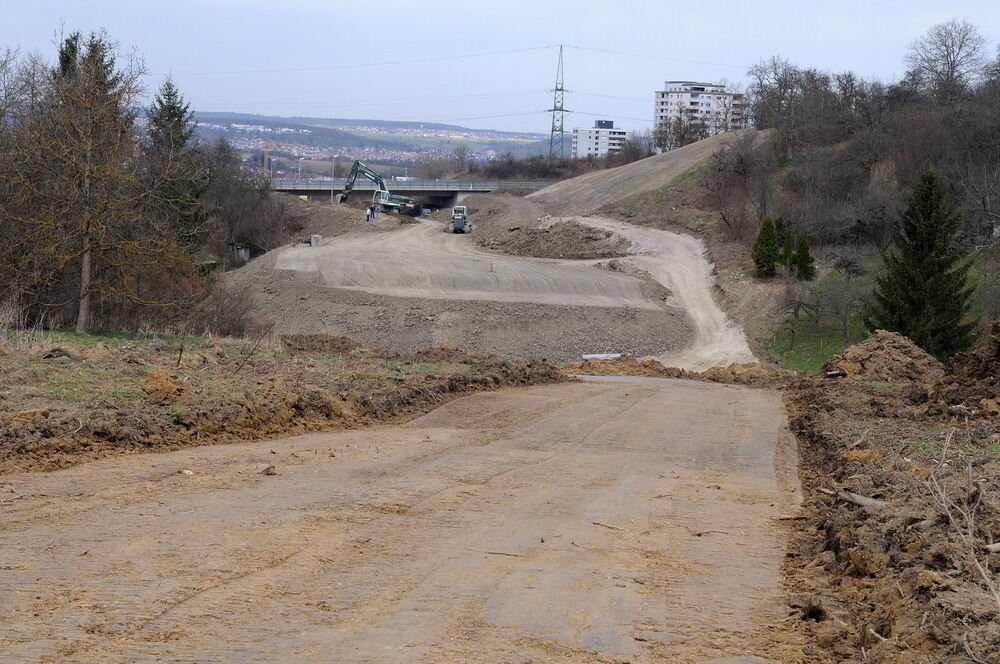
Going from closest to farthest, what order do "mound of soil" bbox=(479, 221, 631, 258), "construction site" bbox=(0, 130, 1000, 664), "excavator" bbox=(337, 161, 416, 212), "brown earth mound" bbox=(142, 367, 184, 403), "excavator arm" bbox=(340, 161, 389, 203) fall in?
"construction site" bbox=(0, 130, 1000, 664) < "brown earth mound" bbox=(142, 367, 184, 403) < "mound of soil" bbox=(479, 221, 631, 258) < "excavator" bbox=(337, 161, 416, 212) < "excavator arm" bbox=(340, 161, 389, 203)

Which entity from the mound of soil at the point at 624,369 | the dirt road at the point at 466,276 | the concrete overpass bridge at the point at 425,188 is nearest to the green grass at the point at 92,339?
the mound of soil at the point at 624,369

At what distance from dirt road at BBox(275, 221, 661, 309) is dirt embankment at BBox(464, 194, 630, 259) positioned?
94.4 inches

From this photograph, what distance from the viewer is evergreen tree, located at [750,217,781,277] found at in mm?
51594

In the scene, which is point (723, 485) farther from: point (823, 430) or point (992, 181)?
point (992, 181)

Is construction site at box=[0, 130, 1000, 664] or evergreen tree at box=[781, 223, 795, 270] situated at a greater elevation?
evergreen tree at box=[781, 223, 795, 270]

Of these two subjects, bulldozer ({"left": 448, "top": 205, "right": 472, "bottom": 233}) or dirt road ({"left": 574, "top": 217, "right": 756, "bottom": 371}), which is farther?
bulldozer ({"left": 448, "top": 205, "right": 472, "bottom": 233})

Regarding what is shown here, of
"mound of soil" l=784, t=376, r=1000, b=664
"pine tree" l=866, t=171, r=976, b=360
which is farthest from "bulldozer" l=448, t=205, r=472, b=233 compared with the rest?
"mound of soil" l=784, t=376, r=1000, b=664

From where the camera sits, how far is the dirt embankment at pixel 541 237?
62219 millimetres

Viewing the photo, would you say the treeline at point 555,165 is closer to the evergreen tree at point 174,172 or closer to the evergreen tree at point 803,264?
the evergreen tree at point 803,264

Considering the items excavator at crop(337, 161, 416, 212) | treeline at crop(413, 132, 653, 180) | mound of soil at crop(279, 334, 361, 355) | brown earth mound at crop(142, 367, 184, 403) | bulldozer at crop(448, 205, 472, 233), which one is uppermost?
treeline at crop(413, 132, 653, 180)

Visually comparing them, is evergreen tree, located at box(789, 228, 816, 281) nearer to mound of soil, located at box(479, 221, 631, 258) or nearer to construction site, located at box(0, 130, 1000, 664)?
mound of soil, located at box(479, 221, 631, 258)

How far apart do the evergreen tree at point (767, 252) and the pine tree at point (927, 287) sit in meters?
13.5

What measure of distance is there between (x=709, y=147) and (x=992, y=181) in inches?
1492

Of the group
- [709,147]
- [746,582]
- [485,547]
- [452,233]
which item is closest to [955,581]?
[746,582]
